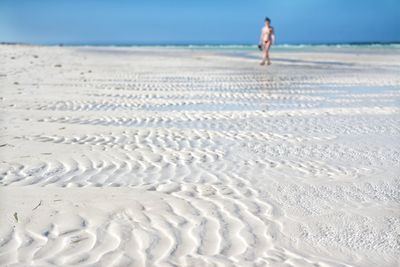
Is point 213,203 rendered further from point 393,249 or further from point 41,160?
point 41,160

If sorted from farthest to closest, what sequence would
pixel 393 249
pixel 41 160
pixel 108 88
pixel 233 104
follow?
pixel 108 88
pixel 233 104
pixel 41 160
pixel 393 249

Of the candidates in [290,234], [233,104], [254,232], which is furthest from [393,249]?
[233,104]

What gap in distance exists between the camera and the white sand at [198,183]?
10.3ft

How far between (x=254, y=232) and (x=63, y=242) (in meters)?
1.35

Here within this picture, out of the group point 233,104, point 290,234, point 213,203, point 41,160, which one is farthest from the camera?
point 233,104

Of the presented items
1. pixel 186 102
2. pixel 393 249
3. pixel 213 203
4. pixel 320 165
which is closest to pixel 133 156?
pixel 213 203

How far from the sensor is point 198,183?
452 centimetres

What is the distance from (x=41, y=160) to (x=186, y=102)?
462cm

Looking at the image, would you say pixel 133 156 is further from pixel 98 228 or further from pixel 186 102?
pixel 186 102

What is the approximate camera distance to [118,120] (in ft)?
24.6

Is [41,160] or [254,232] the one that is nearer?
[254,232]

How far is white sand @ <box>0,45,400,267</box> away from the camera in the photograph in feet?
10.3


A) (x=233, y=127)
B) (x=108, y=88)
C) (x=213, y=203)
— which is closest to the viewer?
(x=213, y=203)

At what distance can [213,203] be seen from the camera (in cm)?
398
